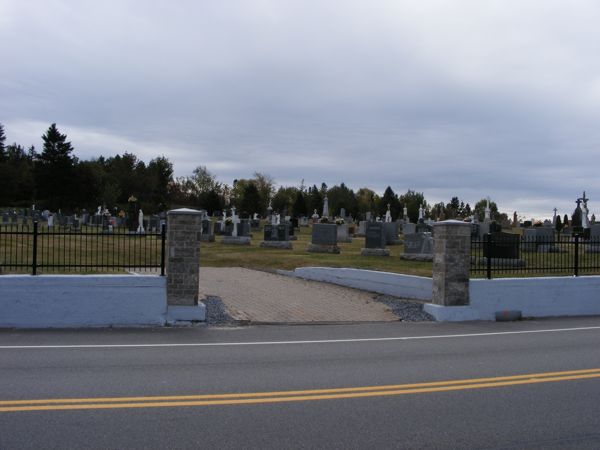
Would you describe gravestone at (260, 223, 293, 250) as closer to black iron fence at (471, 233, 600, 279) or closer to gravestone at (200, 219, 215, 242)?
gravestone at (200, 219, 215, 242)

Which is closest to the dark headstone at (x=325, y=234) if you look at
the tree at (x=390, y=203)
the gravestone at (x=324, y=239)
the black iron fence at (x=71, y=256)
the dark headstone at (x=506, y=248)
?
the gravestone at (x=324, y=239)

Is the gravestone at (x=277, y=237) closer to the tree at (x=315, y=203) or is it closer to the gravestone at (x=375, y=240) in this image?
the gravestone at (x=375, y=240)

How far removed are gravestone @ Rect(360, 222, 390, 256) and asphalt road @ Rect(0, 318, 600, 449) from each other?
14.0 metres

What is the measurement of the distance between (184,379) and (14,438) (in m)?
2.46

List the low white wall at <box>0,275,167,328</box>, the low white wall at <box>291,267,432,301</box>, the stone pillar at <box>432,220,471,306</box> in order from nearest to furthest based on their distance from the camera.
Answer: the low white wall at <box>0,275,167,328</box>, the stone pillar at <box>432,220,471,306</box>, the low white wall at <box>291,267,432,301</box>

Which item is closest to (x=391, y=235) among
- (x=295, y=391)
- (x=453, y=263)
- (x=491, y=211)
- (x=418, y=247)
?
(x=418, y=247)

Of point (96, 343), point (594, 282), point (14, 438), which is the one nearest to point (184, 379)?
point (14, 438)

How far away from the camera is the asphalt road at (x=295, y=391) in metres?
5.16

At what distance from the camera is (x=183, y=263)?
1248 centimetres

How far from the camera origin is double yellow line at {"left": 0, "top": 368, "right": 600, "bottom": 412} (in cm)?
600

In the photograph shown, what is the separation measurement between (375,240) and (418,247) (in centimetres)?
244

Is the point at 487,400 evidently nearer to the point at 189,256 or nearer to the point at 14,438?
the point at 14,438

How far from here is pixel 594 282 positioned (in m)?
15.4

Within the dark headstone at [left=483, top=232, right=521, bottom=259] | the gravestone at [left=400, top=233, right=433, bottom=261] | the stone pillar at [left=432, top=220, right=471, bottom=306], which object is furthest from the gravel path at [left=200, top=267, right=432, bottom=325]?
the gravestone at [left=400, top=233, right=433, bottom=261]
